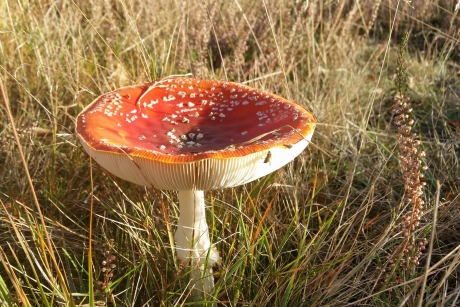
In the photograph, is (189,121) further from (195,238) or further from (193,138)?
(195,238)

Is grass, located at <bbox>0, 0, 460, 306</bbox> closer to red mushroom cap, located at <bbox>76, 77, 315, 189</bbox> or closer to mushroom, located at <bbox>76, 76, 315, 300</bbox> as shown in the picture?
mushroom, located at <bbox>76, 76, 315, 300</bbox>

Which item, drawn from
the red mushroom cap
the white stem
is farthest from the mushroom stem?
the red mushroom cap

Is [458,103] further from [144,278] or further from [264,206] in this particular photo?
[144,278]

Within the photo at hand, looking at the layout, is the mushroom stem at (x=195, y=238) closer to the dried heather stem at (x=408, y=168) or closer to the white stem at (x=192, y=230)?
the white stem at (x=192, y=230)

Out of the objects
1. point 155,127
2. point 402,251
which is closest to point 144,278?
point 155,127

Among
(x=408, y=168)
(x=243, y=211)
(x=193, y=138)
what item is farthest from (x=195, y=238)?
(x=408, y=168)

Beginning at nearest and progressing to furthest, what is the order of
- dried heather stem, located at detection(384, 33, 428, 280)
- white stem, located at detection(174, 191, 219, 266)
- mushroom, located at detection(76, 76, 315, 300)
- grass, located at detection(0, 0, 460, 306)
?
mushroom, located at detection(76, 76, 315, 300)
dried heather stem, located at detection(384, 33, 428, 280)
grass, located at detection(0, 0, 460, 306)
white stem, located at detection(174, 191, 219, 266)
